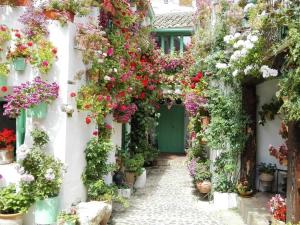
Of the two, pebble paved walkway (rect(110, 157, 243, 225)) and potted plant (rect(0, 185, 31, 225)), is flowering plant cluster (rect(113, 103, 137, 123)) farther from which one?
potted plant (rect(0, 185, 31, 225))

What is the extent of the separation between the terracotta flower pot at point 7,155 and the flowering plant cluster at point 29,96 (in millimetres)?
1244

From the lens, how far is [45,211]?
825cm

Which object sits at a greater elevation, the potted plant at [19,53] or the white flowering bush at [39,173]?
the potted plant at [19,53]

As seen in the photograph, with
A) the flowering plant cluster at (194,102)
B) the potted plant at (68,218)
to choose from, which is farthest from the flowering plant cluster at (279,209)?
the flowering plant cluster at (194,102)

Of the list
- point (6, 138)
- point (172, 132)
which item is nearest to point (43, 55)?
point (6, 138)

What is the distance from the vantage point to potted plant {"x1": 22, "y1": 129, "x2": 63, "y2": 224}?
8.18m

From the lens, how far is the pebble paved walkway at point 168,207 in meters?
10.1

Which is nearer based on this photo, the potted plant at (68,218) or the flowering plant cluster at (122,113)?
the potted plant at (68,218)

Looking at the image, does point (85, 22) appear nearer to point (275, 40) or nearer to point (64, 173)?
point (64, 173)

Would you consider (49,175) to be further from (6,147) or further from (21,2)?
(21,2)

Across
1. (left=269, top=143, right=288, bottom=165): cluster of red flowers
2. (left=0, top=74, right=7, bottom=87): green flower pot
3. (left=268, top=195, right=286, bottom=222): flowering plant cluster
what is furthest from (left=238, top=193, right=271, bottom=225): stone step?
(left=0, top=74, right=7, bottom=87): green flower pot

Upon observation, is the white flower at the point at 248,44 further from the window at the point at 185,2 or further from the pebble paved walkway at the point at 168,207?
the window at the point at 185,2

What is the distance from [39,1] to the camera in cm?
864

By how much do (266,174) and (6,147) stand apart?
6.80 metres
